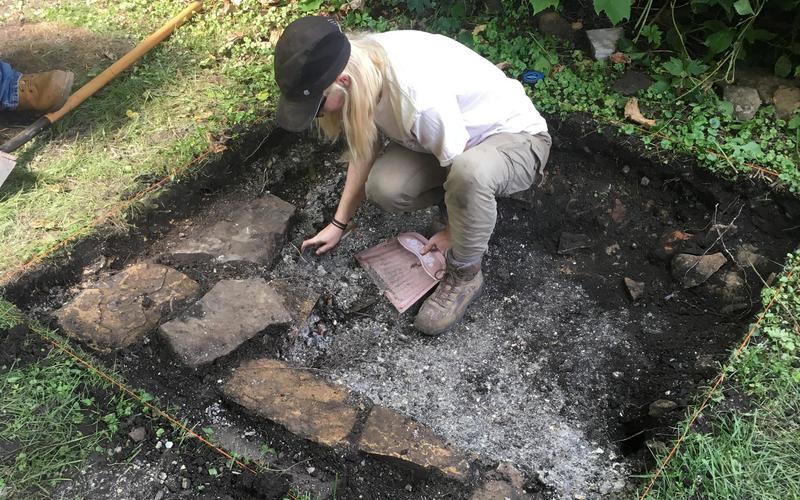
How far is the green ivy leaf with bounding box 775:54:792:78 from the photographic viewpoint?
109 inches

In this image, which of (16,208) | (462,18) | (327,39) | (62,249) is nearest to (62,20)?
(16,208)

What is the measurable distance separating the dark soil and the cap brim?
31.5 inches

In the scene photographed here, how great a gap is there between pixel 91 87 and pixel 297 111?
1.83m

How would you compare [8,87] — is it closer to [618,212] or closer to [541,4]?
[541,4]

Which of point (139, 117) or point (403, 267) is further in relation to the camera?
point (139, 117)

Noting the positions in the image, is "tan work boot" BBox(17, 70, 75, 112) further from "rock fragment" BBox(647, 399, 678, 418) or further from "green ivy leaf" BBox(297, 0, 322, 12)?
"rock fragment" BBox(647, 399, 678, 418)

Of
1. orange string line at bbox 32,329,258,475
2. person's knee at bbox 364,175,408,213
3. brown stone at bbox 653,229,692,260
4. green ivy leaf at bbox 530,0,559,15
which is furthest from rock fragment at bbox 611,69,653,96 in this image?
orange string line at bbox 32,329,258,475

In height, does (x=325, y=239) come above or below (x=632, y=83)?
below

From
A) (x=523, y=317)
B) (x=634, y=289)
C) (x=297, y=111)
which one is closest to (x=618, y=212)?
(x=634, y=289)

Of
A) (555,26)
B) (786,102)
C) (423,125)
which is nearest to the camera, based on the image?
(423,125)

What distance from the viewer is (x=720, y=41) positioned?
275 cm

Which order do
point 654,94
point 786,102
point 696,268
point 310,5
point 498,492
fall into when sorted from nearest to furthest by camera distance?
1. point 498,492
2. point 696,268
3. point 786,102
4. point 654,94
5. point 310,5

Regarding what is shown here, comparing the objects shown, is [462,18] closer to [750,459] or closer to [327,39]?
[327,39]

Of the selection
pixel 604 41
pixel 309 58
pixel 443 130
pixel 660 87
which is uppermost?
pixel 309 58
